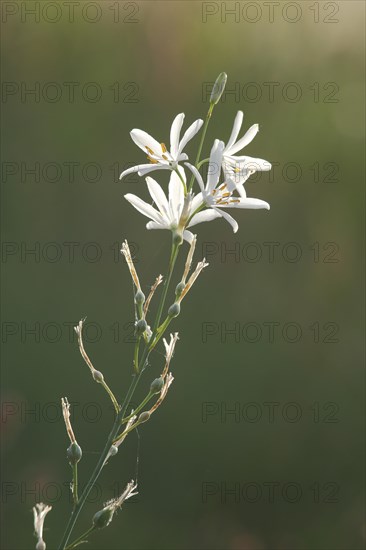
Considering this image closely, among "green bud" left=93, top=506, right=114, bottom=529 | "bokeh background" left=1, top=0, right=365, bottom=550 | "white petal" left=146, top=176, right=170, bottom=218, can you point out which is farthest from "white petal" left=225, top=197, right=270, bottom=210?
"bokeh background" left=1, top=0, right=365, bottom=550

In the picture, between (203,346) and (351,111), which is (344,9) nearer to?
(351,111)

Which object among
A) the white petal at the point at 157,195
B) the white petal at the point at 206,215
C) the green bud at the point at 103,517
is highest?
the white petal at the point at 157,195

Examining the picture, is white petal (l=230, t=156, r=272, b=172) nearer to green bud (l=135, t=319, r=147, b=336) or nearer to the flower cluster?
the flower cluster

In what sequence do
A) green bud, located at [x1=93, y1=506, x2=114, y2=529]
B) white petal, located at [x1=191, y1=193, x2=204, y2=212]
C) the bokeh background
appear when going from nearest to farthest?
1. green bud, located at [x1=93, y1=506, x2=114, y2=529]
2. white petal, located at [x1=191, y1=193, x2=204, y2=212]
3. the bokeh background

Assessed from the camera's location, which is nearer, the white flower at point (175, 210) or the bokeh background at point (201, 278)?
the white flower at point (175, 210)

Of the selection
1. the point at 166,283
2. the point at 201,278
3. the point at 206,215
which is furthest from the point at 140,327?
the point at 201,278

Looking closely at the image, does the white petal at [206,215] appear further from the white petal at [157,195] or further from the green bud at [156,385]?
the green bud at [156,385]

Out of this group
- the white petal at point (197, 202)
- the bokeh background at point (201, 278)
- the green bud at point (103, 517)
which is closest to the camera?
the green bud at point (103, 517)

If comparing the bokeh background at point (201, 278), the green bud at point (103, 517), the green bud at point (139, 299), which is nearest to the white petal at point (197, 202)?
the green bud at point (139, 299)
